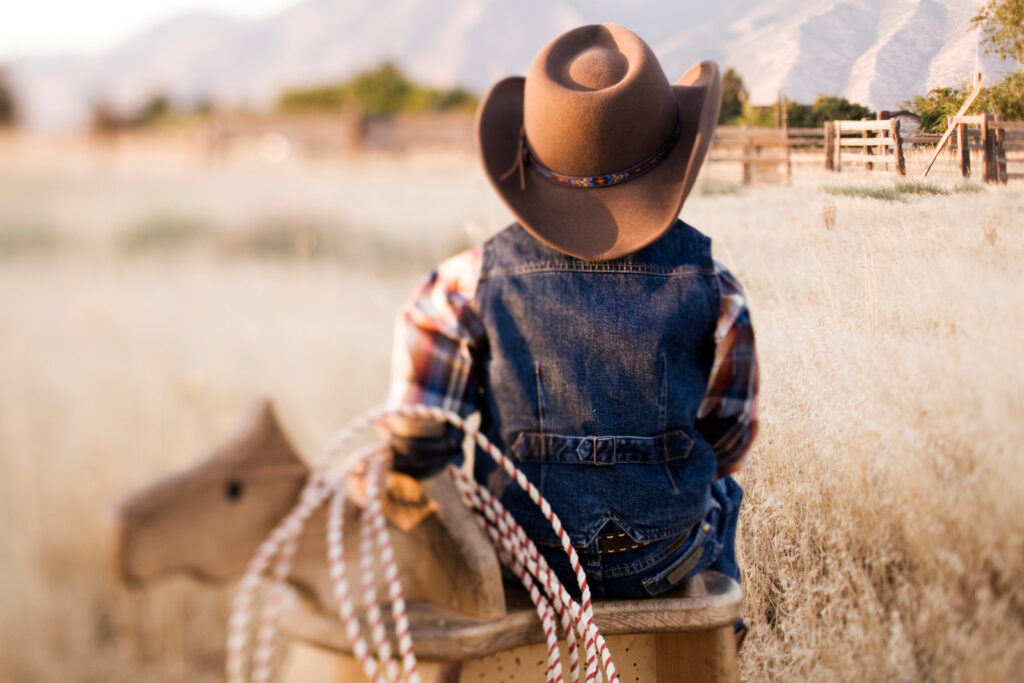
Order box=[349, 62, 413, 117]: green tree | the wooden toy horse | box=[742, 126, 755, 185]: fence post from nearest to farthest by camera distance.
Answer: the wooden toy horse < box=[742, 126, 755, 185]: fence post < box=[349, 62, 413, 117]: green tree

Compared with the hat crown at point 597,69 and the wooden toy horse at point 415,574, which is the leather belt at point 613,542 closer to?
the wooden toy horse at point 415,574

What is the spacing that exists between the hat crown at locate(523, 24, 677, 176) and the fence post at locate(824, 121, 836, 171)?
0.32 meters

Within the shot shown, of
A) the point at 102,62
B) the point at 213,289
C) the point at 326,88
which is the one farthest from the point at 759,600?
the point at 326,88

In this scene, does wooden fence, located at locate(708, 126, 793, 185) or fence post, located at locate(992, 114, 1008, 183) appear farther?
wooden fence, located at locate(708, 126, 793, 185)

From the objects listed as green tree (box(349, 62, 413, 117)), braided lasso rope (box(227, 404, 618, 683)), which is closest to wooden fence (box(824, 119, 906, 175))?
braided lasso rope (box(227, 404, 618, 683))

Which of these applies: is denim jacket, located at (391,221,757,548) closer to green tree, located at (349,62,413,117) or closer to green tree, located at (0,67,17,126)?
green tree, located at (0,67,17,126)

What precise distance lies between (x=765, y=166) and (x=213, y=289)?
5265 mm

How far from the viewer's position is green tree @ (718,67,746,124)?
1.72 metres

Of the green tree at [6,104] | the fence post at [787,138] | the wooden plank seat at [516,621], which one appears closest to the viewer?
the wooden plank seat at [516,621]

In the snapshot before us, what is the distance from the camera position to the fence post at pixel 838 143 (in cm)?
148

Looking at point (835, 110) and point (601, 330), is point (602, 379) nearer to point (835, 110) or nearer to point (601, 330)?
point (601, 330)

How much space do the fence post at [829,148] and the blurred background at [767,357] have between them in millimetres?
25

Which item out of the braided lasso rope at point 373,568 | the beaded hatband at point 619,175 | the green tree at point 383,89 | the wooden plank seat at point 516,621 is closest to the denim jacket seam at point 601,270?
the beaded hatband at point 619,175

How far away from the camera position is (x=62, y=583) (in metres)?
2.98
